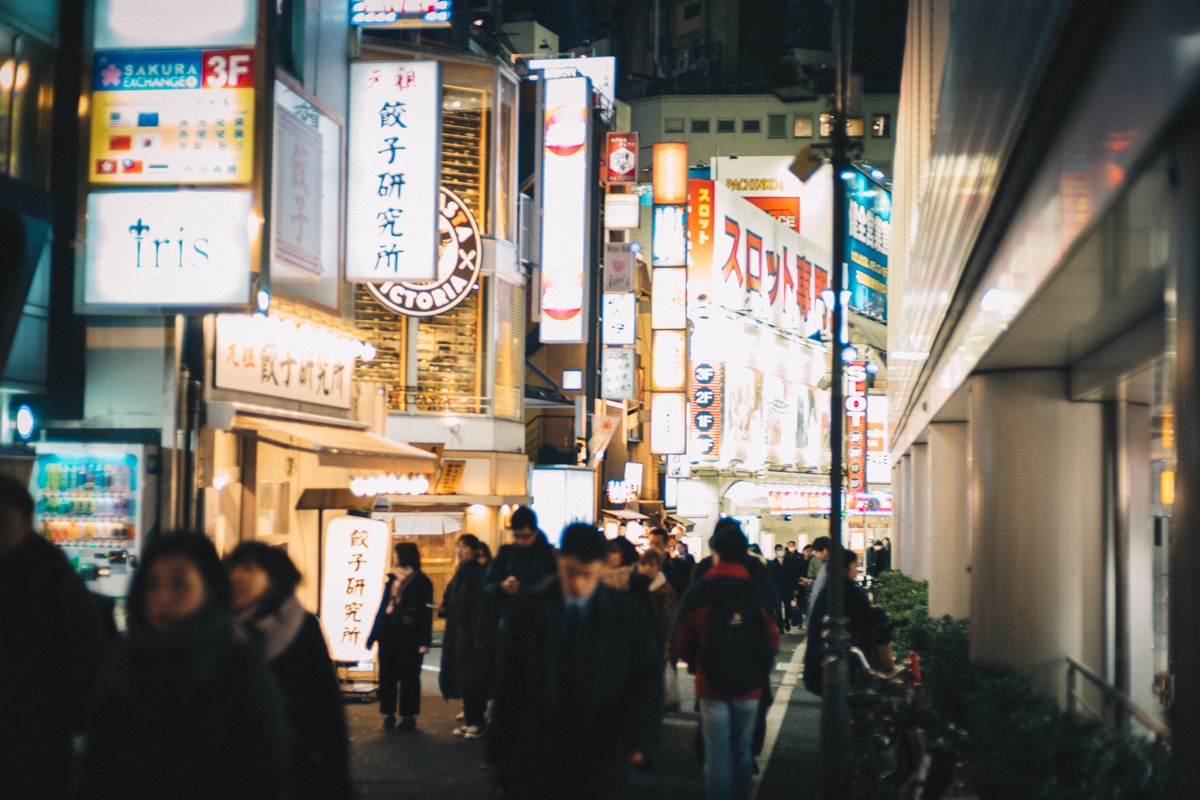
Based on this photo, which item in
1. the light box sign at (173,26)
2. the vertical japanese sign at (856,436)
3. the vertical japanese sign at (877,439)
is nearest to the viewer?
the light box sign at (173,26)

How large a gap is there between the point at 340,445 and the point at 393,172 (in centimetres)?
444

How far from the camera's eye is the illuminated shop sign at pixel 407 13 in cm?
1942

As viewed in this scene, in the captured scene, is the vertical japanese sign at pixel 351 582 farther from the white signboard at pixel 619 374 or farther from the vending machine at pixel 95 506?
the white signboard at pixel 619 374

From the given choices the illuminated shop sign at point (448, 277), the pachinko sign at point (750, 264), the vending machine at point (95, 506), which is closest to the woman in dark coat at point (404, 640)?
the vending machine at point (95, 506)

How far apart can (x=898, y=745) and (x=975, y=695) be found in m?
1.12

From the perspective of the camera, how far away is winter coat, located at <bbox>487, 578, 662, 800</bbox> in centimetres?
480

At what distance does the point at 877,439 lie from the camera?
4825cm

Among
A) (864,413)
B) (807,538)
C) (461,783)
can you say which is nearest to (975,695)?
(461,783)

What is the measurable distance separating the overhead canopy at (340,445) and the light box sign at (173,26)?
11.8ft

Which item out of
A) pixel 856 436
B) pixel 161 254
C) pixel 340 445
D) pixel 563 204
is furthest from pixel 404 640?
pixel 856 436

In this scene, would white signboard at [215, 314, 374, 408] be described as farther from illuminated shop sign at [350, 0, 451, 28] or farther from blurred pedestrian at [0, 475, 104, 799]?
blurred pedestrian at [0, 475, 104, 799]

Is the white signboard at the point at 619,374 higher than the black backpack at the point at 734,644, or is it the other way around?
the white signboard at the point at 619,374

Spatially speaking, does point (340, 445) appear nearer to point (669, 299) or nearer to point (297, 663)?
point (297, 663)

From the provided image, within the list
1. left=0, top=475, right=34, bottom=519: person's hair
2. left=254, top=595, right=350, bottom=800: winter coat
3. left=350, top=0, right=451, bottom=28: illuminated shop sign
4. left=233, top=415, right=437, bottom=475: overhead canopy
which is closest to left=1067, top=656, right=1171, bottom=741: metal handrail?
left=254, top=595, right=350, bottom=800: winter coat
